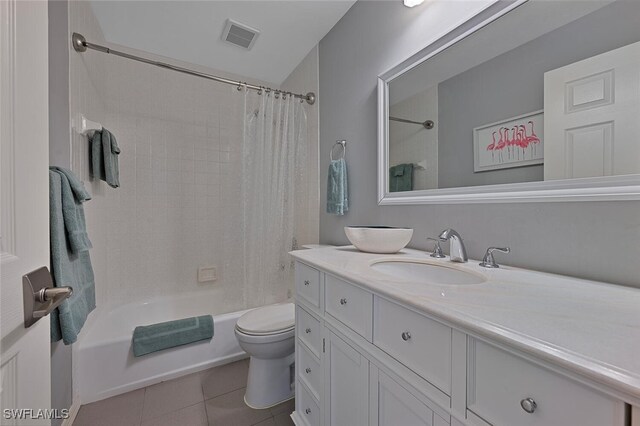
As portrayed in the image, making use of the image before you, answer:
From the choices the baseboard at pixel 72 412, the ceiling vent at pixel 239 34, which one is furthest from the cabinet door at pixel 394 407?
the ceiling vent at pixel 239 34

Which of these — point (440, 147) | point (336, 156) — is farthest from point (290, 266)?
point (440, 147)

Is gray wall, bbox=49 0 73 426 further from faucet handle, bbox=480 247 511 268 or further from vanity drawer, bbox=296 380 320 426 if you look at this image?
faucet handle, bbox=480 247 511 268

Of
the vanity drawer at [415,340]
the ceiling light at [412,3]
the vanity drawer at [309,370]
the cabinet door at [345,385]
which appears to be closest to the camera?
the vanity drawer at [415,340]

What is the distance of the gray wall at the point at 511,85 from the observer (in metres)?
0.72

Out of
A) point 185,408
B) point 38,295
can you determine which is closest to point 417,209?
point 38,295

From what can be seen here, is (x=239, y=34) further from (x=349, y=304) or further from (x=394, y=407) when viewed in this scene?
(x=394, y=407)

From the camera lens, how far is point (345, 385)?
880mm

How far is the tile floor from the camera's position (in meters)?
1.33

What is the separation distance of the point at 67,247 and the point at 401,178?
5.19 feet

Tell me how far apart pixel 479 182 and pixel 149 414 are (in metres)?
2.02

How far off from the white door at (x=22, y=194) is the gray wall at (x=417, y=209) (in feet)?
4.21

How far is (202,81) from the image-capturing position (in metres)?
2.39

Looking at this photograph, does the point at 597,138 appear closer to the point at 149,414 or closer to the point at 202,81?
the point at 149,414

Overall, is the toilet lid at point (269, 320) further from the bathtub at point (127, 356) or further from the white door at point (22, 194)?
the white door at point (22, 194)
